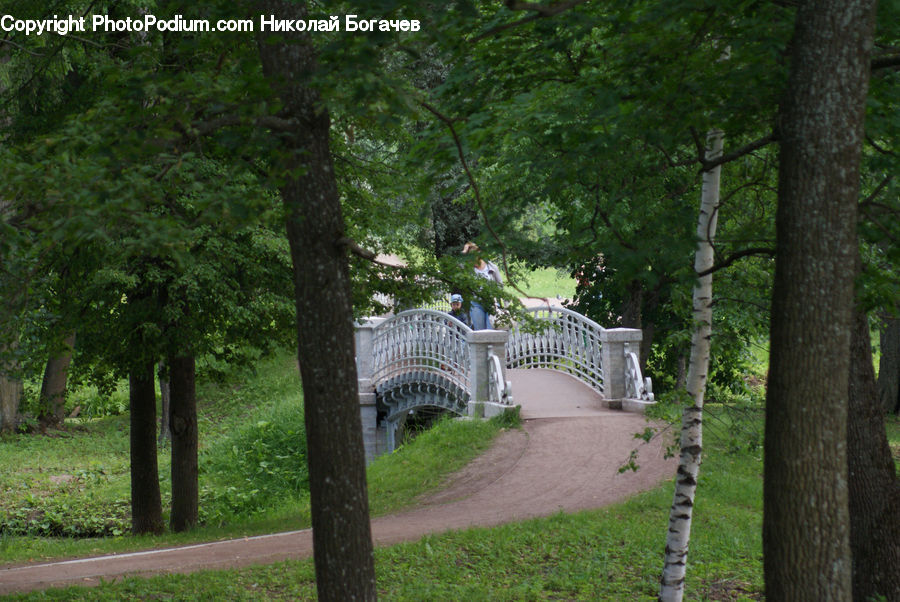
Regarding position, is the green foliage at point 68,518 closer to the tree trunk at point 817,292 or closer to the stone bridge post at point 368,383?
the stone bridge post at point 368,383

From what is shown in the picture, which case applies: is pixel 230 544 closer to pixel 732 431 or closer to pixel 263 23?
pixel 732 431

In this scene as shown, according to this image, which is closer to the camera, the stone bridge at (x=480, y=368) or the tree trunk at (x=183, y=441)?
the tree trunk at (x=183, y=441)

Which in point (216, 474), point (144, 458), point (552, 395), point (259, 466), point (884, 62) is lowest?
point (216, 474)

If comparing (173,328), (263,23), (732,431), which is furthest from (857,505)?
(173,328)

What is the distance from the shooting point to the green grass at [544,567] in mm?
7691

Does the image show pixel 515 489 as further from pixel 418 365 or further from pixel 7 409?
pixel 7 409

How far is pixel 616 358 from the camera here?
54.6 feet

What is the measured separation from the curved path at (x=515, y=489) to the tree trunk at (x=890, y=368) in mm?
7548

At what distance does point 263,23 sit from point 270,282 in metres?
6.52

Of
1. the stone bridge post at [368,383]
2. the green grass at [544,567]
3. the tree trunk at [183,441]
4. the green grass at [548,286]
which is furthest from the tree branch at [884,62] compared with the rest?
the green grass at [548,286]

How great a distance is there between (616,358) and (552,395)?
1.43 meters

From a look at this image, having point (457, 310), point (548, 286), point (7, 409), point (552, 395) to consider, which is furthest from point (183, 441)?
point (548, 286)

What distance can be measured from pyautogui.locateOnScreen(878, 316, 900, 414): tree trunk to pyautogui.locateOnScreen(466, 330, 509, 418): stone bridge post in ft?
30.7

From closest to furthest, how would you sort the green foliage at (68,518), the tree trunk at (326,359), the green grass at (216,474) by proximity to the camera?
the tree trunk at (326,359)
the green grass at (216,474)
the green foliage at (68,518)
